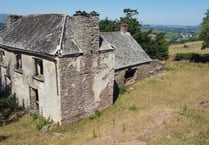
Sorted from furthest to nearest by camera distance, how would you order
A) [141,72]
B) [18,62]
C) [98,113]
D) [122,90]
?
[141,72]
[122,90]
[18,62]
[98,113]

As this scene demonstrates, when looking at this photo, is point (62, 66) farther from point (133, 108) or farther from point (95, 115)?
point (133, 108)

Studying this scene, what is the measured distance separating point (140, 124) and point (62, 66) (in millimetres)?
5819

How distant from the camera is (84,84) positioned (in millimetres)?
17141

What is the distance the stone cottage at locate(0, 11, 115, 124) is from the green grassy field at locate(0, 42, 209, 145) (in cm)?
123

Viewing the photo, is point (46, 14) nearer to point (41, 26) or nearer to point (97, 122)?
point (41, 26)

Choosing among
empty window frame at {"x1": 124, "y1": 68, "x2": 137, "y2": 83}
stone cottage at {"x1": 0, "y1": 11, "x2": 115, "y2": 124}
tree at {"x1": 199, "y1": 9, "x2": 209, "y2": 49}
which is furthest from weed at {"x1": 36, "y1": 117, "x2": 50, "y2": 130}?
tree at {"x1": 199, "y1": 9, "x2": 209, "y2": 49}

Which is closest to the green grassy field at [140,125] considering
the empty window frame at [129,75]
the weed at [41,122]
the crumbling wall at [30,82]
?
the weed at [41,122]

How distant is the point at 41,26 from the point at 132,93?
9.99m

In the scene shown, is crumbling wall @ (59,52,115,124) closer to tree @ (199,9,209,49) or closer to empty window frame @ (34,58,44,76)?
empty window frame @ (34,58,44,76)

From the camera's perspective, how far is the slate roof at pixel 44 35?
1623 centimetres

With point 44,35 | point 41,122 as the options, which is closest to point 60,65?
point 44,35

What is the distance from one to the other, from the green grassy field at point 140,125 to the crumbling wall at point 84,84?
2.58 feet

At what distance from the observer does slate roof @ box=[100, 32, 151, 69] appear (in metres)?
26.0

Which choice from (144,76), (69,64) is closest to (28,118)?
(69,64)
